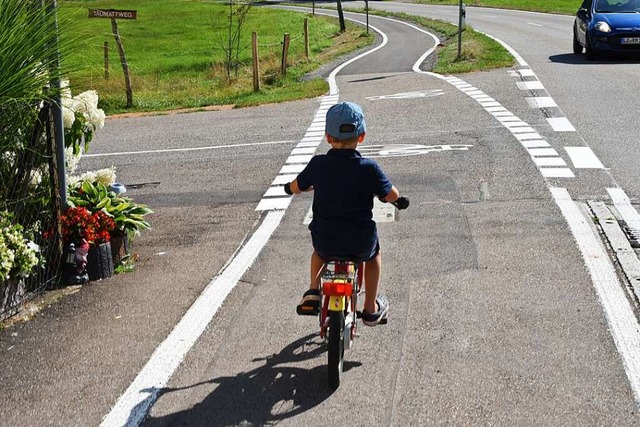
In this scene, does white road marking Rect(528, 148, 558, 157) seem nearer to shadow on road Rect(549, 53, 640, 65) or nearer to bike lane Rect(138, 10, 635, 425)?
bike lane Rect(138, 10, 635, 425)

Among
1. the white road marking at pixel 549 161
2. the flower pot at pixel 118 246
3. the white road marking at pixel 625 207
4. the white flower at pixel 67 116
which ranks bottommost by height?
the white road marking at pixel 549 161

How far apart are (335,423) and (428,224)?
16.5 ft

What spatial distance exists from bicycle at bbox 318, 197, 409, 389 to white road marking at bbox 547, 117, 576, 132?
10484 millimetres

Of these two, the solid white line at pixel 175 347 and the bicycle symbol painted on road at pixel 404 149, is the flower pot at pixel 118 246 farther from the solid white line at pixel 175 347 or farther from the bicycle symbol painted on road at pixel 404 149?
the bicycle symbol painted on road at pixel 404 149

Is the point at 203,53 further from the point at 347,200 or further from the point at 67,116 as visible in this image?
the point at 347,200

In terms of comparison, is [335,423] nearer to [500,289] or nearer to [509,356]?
[509,356]

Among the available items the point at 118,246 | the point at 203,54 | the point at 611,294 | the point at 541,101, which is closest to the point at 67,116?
the point at 118,246

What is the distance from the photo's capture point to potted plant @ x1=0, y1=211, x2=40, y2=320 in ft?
24.6

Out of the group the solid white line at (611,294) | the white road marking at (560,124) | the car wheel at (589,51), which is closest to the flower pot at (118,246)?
the solid white line at (611,294)

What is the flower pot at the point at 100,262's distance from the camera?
8.66 metres

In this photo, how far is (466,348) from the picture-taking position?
6.55m

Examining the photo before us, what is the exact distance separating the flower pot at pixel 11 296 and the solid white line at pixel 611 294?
4210 mm

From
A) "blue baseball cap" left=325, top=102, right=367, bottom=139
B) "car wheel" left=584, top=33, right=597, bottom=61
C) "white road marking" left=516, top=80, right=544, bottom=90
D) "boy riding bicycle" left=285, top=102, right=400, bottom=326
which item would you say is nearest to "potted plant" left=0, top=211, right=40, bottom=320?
"boy riding bicycle" left=285, top=102, right=400, bottom=326

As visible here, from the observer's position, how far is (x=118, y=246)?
30.1 ft
